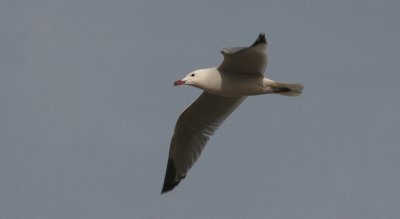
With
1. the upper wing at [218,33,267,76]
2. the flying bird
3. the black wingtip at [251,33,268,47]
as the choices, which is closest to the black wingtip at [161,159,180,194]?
the flying bird

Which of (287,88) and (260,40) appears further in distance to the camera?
(287,88)

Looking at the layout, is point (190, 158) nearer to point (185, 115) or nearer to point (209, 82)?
point (185, 115)

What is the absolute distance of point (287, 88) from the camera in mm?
12648

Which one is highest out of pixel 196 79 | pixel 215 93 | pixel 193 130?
pixel 196 79

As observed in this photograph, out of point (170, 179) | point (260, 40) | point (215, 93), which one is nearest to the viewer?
point (260, 40)

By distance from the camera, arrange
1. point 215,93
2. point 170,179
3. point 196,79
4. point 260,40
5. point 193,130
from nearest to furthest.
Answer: point 260,40
point 196,79
point 215,93
point 193,130
point 170,179

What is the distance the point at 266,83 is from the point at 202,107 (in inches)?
63.0

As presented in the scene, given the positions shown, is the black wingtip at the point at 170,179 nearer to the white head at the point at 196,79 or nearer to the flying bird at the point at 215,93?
the flying bird at the point at 215,93

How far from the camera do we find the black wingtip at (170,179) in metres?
14.3

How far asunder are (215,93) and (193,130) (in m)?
1.47

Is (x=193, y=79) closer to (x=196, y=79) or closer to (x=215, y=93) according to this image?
(x=196, y=79)

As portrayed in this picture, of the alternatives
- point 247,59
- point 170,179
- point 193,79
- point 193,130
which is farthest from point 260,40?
point 170,179

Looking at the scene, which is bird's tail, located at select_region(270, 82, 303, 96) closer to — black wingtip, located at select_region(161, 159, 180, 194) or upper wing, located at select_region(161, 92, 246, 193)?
upper wing, located at select_region(161, 92, 246, 193)

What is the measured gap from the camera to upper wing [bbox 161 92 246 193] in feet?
45.5
